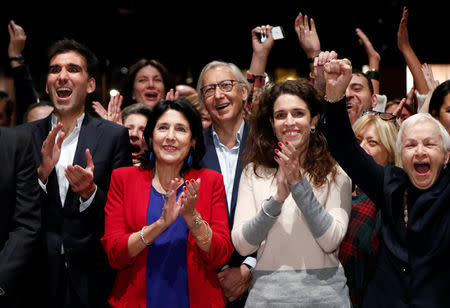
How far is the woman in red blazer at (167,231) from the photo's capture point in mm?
2340

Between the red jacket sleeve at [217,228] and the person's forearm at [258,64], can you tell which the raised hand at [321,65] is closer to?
the red jacket sleeve at [217,228]

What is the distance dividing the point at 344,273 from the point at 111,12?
14.4 ft

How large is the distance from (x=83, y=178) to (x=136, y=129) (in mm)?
1087

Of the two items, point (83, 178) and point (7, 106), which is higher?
point (7, 106)

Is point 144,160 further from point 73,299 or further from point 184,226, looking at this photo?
point 73,299

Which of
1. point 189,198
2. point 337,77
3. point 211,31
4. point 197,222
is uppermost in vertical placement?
point 211,31

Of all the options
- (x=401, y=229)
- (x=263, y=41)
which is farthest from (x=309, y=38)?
(x=401, y=229)

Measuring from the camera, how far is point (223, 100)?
3242 millimetres

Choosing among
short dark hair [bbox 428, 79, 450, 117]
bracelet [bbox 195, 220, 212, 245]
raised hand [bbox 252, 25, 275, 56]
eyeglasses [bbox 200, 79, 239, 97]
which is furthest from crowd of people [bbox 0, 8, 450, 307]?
raised hand [bbox 252, 25, 275, 56]

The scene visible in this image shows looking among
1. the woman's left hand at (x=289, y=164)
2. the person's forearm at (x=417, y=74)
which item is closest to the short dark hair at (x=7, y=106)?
the woman's left hand at (x=289, y=164)

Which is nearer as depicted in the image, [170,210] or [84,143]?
[170,210]

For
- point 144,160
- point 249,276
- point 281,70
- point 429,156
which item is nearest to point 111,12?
point 281,70

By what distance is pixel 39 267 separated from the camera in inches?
106

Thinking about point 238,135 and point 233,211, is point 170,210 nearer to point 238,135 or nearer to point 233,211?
point 233,211
